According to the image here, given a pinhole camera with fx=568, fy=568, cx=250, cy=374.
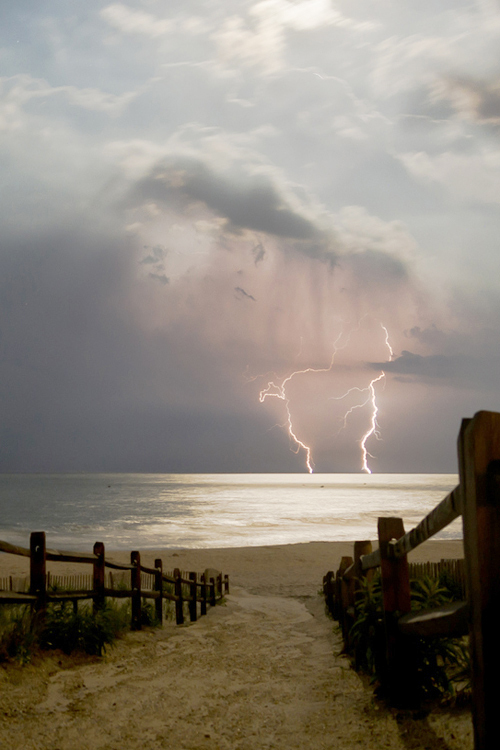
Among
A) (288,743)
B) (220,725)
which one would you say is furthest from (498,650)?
(220,725)

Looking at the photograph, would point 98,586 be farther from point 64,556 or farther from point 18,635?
point 18,635

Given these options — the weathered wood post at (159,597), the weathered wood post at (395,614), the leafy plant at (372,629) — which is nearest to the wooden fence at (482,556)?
the weathered wood post at (395,614)

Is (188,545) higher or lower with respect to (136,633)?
lower

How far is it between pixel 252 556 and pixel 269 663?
25.9 metres

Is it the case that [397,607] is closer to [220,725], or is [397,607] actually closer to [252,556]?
[220,725]

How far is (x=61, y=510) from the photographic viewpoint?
8981cm

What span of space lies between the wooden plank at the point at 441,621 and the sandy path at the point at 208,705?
2.28 ft

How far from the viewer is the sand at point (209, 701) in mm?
4195

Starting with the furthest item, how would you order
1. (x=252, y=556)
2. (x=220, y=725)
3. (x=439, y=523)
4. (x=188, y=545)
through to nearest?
1. (x=188, y=545)
2. (x=252, y=556)
3. (x=220, y=725)
4. (x=439, y=523)

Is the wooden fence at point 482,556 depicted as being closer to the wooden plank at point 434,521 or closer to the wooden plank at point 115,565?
the wooden plank at point 434,521

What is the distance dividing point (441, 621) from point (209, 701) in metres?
3.20

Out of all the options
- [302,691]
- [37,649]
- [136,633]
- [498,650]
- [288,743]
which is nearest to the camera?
[498,650]

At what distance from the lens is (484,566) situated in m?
2.49

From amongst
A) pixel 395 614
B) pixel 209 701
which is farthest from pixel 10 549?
pixel 395 614
